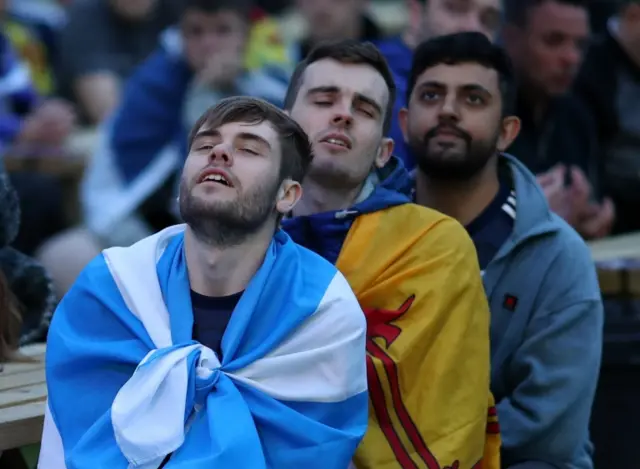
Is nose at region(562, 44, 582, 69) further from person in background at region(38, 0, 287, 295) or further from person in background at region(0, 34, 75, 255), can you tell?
person in background at region(0, 34, 75, 255)

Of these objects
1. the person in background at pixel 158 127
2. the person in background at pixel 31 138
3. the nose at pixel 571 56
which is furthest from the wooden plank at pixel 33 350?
the nose at pixel 571 56

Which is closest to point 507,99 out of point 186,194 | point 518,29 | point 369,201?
point 369,201

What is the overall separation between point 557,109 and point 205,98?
134 centimetres

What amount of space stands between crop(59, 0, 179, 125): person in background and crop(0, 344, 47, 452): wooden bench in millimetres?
3485

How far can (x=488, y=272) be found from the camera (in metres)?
3.56

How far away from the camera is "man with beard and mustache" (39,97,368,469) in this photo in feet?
9.09

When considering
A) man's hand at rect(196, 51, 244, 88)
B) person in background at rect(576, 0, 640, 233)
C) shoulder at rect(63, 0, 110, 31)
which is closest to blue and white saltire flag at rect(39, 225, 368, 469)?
man's hand at rect(196, 51, 244, 88)

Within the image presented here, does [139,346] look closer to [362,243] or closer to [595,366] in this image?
[362,243]

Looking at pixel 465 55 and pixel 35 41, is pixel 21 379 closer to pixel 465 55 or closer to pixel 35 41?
pixel 465 55

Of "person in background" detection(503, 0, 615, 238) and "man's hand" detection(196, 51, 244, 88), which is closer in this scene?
"person in background" detection(503, 0, 615, 238)

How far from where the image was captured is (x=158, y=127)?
5617 mm

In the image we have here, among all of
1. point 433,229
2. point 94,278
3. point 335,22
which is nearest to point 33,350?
point 94,278

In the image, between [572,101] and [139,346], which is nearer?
[139,346]

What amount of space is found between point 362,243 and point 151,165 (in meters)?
2.48
